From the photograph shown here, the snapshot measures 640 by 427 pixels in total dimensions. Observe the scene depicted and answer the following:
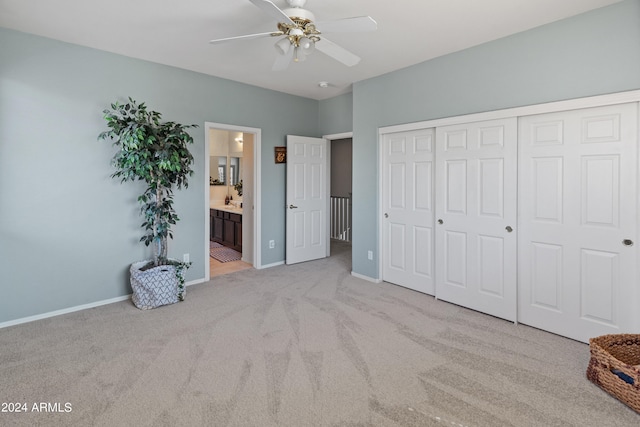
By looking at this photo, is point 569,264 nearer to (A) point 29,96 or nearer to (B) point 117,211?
(B) point 117,211

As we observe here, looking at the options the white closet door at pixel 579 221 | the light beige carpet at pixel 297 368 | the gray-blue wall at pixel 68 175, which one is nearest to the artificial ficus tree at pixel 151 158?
the gray-blue wall at pixel 68 175

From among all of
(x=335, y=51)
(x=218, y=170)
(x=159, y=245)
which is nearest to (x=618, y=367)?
(x=335, y=51)

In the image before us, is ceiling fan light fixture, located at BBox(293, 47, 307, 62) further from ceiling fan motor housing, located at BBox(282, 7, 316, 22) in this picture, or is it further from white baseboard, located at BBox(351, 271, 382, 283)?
white baseboard, located at BBox(351, 271, 382, 283)

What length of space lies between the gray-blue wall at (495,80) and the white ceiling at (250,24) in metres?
0.12

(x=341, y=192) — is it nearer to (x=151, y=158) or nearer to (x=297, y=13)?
(x=151, y=158)

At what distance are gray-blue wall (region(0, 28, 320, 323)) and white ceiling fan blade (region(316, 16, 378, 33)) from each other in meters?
2.45

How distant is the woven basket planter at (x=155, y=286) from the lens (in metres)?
3.34

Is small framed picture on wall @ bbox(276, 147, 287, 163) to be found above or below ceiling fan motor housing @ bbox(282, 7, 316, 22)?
below

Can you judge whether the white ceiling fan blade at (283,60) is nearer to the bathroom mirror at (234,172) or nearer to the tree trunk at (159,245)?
the tree trunk at (159,245)

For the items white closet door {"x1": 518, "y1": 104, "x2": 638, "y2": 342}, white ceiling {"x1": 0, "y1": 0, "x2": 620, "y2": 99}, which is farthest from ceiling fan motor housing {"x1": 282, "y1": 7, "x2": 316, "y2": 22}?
white closet door {"x1": 518, "y1": 104, "x2": 638, "y2": 342}

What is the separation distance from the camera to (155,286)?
3.37m

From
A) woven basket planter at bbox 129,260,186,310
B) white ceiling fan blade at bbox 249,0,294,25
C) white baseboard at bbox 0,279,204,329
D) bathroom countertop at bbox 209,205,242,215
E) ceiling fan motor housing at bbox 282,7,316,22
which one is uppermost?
ceiling fan motor housing at bbox 282,7,316,22

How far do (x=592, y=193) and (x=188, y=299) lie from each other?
12.9ft

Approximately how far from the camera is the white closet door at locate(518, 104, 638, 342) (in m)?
2.48
